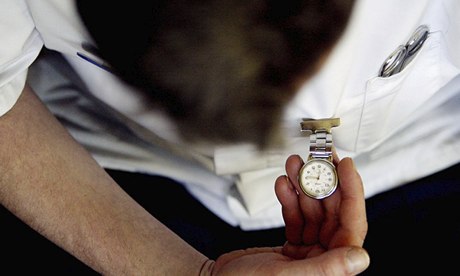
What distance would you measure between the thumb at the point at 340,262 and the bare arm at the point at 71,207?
25 cm

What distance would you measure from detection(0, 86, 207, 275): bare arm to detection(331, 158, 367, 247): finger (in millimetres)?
242

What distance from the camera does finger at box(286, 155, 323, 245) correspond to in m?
0.84

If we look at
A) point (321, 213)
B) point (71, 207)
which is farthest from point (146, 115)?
point (321, 213)

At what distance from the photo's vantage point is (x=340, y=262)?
0.70 meters

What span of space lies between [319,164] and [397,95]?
17 centimetres

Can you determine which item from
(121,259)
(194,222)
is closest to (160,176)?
(194,222)

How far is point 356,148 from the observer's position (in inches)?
39.1

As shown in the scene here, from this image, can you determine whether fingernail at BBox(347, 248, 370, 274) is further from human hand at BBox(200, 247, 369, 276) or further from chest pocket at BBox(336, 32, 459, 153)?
chest pocket at BBox(336, 32, 459, 153)

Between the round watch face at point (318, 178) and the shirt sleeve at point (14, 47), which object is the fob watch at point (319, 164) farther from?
the shirt sleeve at point (14, 47)

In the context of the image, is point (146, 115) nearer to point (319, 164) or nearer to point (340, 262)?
point (319, 164)

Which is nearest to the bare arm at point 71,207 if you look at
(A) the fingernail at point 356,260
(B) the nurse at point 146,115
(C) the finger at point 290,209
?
(B) the nurse at point 146,115

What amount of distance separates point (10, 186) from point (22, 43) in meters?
0.23

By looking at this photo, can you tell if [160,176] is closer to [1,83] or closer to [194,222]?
[194,222]

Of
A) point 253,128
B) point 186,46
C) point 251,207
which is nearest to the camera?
point 186,46
